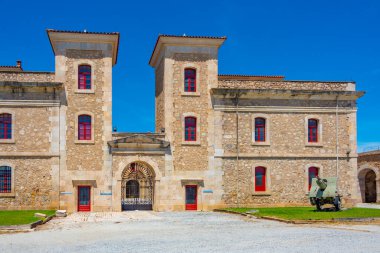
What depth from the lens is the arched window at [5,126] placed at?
27625mm

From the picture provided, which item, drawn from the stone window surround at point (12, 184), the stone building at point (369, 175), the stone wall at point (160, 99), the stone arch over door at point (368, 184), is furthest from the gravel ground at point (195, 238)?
the stone arch over door at point (368, 184)

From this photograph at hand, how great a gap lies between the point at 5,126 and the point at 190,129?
1002 centimetres

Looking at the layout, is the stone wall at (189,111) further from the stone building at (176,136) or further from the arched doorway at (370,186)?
the arched doorway at (370,186)

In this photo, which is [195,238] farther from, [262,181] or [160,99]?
[160,99]

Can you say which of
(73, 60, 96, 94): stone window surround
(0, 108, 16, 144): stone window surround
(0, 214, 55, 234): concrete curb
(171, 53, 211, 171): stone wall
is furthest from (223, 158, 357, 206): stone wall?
(0, 214, 55, 234): concrete curb

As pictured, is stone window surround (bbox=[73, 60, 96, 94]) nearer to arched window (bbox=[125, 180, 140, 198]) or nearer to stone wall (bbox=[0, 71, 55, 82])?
stone wall (bbox=[0, 71, 55, 82])

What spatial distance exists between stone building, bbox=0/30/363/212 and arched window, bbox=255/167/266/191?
0.19ft

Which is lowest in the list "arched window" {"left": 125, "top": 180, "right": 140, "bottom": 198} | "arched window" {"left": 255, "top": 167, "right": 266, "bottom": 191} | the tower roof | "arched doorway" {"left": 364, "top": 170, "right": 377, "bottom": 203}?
"arched window" {"left": 125, "top": 180, "right": 140, "bottom": 198}

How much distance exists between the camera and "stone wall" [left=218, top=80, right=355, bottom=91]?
98.2 feet

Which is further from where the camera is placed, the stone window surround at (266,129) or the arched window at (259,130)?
the arched window at (259,130)

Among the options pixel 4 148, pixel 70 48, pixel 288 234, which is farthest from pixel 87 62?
pixel 288 234

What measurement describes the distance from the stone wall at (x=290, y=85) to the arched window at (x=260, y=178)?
4805 mm

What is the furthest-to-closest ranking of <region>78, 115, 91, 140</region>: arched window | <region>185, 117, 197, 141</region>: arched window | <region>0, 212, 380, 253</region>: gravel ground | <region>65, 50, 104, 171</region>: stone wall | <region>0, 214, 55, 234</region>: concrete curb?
<region>185, 117, 197, 141</region>: arched window, <region>78, 115, 91, 140</region>: arched window, <region>65, 50, 104, 171</region>: stone wall, <region>0, 214, 55, 234</region>: concrete curb, <region>0, 212, 380, 253</region>: gravel ground

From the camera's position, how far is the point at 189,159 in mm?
28984
